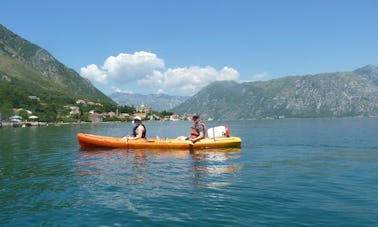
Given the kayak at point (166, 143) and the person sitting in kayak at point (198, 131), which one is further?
the person sitting in kayak at point (198, 131)

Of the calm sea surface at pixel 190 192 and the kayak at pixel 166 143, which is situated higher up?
the kayak at pixel 166 143

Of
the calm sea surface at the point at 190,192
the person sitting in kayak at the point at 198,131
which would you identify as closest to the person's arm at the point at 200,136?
the person sitting in kayak at the point at 198,131

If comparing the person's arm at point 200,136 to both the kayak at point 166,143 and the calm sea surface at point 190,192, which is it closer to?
the kayak at point 166,143

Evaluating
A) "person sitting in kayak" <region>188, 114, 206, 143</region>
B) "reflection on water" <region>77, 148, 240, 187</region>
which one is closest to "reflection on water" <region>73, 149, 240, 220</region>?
"reflection on water" <region>77, 148, 240, 187</region>

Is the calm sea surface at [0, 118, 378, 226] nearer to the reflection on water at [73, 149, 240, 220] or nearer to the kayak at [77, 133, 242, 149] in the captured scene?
the reflection on water at [73, 149, 240, 220]

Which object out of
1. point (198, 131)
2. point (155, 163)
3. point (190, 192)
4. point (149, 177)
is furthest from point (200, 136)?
point (190, 192)

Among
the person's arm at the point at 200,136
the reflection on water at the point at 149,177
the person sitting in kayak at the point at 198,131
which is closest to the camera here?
the reflection on water at the point at 149,177

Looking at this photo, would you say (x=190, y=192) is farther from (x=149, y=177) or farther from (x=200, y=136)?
(x=200, y=136)

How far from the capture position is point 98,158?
28.5 m

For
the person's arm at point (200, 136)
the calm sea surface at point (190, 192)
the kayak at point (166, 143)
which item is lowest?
the calm sea surface at point (190, 192)

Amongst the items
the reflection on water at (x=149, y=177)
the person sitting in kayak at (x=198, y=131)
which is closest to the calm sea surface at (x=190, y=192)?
the reflection on water at (x=149, y=177)

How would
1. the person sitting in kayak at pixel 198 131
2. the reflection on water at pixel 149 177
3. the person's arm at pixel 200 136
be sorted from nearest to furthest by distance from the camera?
the reflection on water at pixel 149 177 → the person's arm at pixel 200 136 → the person sitting in kayak at pixel 198 131

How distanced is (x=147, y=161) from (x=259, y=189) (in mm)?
11651

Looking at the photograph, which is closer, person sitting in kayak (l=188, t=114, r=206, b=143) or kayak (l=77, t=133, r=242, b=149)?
kayak (l=77, t=133, r=242, b=149)
